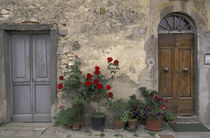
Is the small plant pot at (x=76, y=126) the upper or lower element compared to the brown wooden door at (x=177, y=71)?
lower

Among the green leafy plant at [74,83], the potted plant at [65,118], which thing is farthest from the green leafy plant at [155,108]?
the potted plant at [65,118]

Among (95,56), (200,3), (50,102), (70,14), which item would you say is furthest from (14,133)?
(200,3)

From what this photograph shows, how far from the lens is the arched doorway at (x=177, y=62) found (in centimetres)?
400

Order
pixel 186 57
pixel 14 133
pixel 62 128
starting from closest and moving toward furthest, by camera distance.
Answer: pixel 14 133 → pixel 62 128 → pixel 186 57

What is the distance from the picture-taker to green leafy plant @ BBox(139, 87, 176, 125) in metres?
3.46

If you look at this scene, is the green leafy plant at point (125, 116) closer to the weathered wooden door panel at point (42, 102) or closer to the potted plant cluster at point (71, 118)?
the potted plant cluster at point (71, 118)

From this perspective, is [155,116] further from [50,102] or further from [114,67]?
[50,102]

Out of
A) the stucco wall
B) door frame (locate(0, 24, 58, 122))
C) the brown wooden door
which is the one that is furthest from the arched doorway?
door frame (locate(0, 24, 58, 122))

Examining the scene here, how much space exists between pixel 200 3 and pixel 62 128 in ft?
14.8

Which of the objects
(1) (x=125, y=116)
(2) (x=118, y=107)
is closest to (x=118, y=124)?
(1) (x=125, y=116)

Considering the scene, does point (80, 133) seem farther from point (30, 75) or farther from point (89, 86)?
point (30, 75)

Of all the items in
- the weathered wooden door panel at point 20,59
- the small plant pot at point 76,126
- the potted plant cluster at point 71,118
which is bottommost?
the small plant pot at point 76,126

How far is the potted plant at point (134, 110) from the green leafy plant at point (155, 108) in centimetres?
15

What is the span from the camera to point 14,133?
3455 mm
